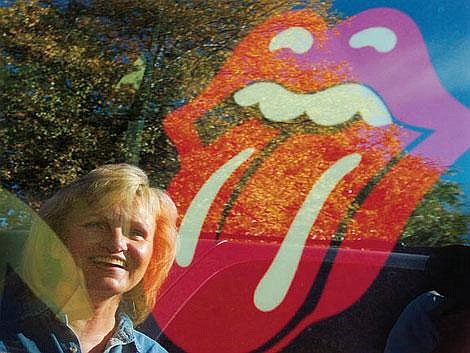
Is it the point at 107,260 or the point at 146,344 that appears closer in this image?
the point at 107,260

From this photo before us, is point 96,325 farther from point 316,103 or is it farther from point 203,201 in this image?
point 316,103

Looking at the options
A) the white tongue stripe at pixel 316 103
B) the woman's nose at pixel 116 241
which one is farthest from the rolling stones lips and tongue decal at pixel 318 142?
the woman's nose at pixel 116 241

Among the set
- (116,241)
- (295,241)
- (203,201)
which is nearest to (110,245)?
(116,241)

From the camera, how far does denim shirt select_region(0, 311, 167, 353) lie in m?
1.85

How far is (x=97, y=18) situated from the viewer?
1.77m

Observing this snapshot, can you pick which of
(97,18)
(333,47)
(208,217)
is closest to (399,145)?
(333,47)

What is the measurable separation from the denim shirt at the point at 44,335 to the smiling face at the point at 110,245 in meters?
0.11

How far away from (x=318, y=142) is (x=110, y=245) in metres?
0.52

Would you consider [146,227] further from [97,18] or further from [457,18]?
[457,18]

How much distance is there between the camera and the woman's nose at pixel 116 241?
1.82 metres

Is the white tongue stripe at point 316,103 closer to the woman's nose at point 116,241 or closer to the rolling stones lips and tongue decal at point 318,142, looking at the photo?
the rolling stones lips and tongue decal at point 318,142

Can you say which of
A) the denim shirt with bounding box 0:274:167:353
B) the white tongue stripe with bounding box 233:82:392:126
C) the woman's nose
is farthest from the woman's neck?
the white tongue stripe with bounding box 233:82:392:126

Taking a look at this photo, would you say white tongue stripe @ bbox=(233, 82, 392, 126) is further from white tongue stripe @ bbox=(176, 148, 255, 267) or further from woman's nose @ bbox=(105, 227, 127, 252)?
woman's nose @ bbox=(105, 227, 127, 252)

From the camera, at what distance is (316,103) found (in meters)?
1.79
